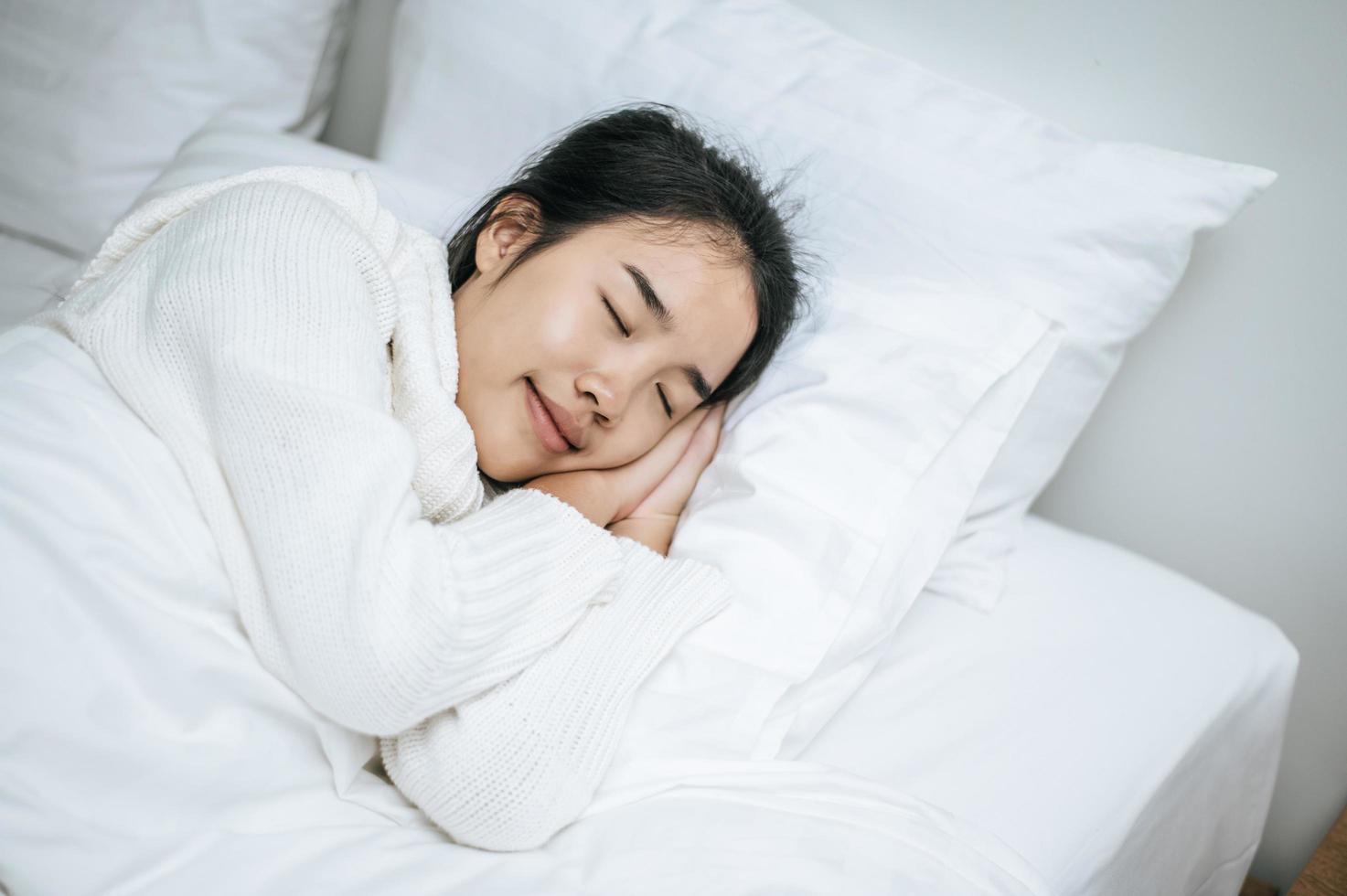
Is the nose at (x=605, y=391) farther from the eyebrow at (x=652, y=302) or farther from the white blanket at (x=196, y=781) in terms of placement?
the white blanket at (x=196, y=781)

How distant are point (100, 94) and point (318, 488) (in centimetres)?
103

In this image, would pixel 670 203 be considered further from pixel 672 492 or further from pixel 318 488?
pixel 318 488

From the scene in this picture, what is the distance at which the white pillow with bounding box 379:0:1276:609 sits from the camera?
108cm

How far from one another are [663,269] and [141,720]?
592 mm

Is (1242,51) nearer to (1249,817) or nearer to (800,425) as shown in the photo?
(800,425)

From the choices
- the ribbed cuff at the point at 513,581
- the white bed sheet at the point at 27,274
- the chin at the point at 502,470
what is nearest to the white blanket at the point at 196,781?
the ribbed cuff at the point at 513,581

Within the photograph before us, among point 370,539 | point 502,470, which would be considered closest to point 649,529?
point 502,470

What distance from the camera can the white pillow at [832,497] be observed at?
85 centimetres

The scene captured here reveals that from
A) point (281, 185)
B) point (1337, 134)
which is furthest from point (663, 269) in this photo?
point (1337, 134)

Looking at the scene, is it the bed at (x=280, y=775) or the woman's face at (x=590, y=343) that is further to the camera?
the woman's face at (x=590, y=343)

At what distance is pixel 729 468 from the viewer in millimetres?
1002

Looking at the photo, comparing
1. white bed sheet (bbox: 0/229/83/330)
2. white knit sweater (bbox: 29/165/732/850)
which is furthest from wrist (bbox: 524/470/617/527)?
white bed sheet (bbox: 0/229/83/330)

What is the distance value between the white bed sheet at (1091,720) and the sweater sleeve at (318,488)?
34cm

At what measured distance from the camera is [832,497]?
939 millimetres
